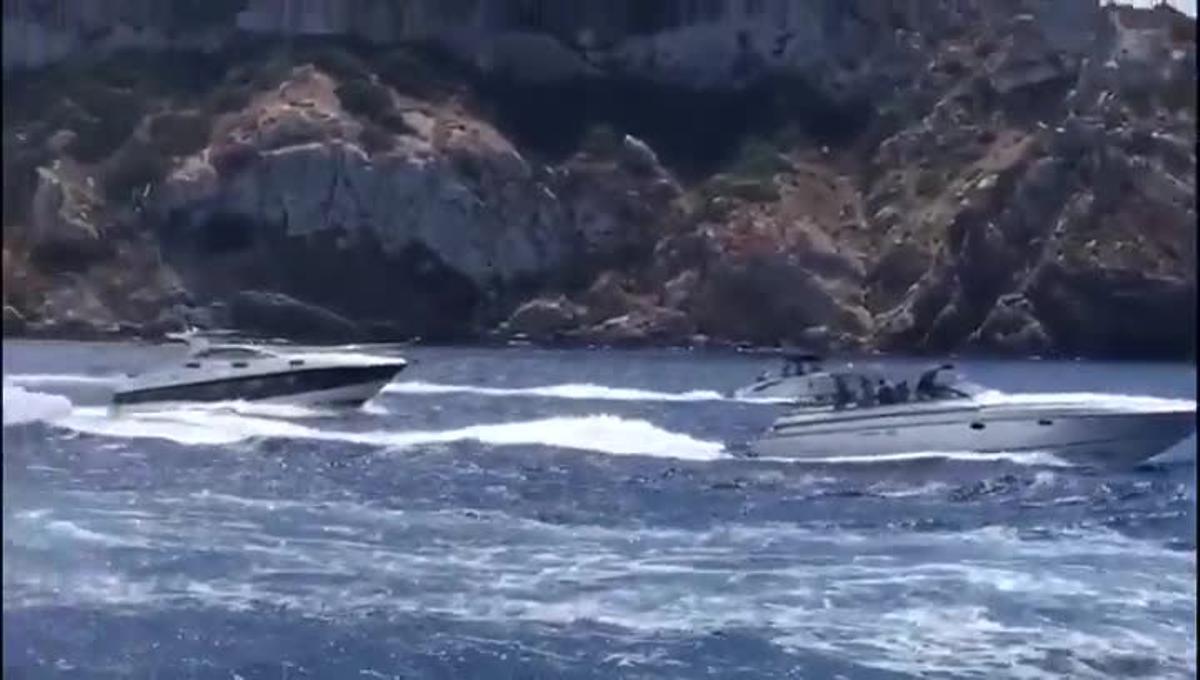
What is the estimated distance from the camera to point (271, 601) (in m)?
2.75

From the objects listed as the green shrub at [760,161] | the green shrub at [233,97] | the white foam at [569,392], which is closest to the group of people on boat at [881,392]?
the white foam at [569,392]

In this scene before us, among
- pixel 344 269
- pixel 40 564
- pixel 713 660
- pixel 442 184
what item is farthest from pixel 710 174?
pixel 40 564

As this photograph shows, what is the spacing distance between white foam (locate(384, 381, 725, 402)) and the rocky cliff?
0.33 ft

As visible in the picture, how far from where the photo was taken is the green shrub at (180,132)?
2881mm

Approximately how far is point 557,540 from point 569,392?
27 centimetres

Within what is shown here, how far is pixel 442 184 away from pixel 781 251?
0.61m

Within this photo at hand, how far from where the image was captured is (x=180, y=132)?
2898 mm

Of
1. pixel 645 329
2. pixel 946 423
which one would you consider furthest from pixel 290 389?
pixel 946 423

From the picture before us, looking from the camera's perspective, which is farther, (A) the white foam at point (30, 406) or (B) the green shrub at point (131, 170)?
(B) the green shrub at point (131, 170)

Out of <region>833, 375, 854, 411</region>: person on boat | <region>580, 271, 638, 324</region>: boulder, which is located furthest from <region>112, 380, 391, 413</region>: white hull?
<region>833, 375, 854, 411</region>: person on boat

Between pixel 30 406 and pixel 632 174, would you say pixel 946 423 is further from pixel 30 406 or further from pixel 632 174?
pixel 30 406

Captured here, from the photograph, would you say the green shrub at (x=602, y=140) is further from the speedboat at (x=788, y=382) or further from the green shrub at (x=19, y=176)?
the green shrub at (x=19, y=176)

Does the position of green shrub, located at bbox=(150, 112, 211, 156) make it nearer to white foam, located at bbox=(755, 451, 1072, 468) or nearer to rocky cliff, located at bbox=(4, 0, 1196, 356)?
rocky cliff, located at bbox=(4, 0, 1196, 356)

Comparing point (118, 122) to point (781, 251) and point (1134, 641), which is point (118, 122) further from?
point (1134, 641)
